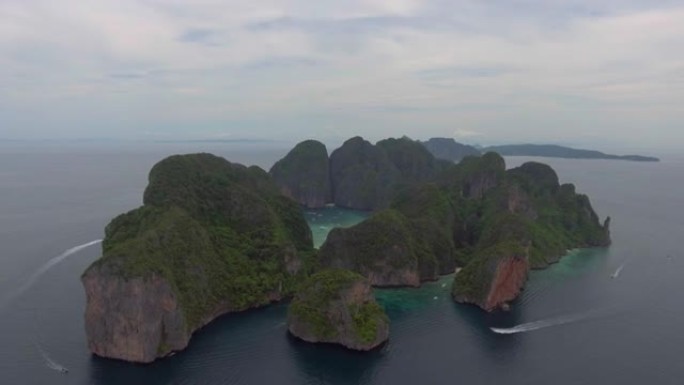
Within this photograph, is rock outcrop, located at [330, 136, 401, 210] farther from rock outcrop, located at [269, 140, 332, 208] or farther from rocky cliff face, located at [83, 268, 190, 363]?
rocky cliff face, located at [83, 268, 190, 363]

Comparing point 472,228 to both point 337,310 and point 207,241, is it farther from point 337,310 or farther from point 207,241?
point 207,241

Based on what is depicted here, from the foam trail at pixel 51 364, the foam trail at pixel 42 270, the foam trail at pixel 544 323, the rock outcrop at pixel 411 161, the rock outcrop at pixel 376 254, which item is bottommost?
the foam trail at pixel 544 323

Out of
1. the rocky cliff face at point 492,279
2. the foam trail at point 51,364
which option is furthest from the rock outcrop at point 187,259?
the rocky cliff face at point 492,279

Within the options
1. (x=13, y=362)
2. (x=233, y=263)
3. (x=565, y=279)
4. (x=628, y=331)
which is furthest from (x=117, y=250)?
(x=565, y=279)

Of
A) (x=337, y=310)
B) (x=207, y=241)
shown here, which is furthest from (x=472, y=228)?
(x=207, y=241)

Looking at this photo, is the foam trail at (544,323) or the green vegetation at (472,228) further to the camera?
the green vegetation at (472,228)

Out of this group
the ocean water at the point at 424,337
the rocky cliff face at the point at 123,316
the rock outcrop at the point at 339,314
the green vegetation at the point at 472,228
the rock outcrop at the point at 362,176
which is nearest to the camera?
the ocean water at the point at 424,337

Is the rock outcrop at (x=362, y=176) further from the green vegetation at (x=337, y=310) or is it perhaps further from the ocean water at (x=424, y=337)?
the green vegetation at (x=337, y=310)
